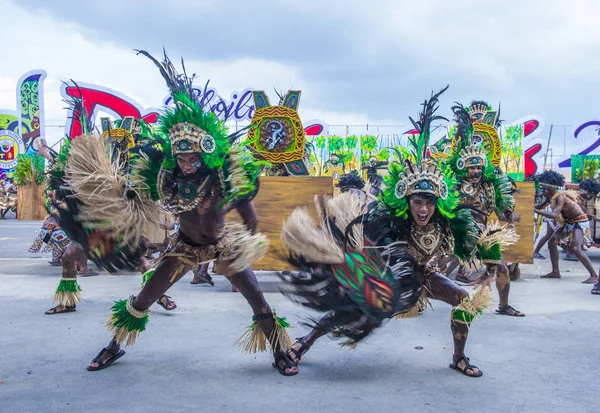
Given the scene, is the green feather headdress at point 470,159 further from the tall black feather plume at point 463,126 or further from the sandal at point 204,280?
the sandal at point 204,280

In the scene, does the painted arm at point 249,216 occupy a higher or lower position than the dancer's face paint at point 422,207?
lower

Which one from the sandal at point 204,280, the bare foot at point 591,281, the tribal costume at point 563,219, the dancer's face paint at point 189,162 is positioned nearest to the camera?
the dancer's face paint at point 189,162

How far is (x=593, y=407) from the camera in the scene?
136 inches

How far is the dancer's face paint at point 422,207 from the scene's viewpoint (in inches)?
156

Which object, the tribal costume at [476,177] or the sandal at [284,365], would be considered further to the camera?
the tribal costume at [476,177]

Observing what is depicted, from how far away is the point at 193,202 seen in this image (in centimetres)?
391

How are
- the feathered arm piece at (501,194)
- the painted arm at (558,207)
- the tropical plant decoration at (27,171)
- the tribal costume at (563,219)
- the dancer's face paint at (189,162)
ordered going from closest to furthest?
the dancer's face paint at (189,162) < the feathered arm piece at (501,194) < the tribal costume at (563,219) < the painted arm at (558,207) < the tropical plant decoration at (27,171)

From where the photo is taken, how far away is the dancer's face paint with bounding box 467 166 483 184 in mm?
6109

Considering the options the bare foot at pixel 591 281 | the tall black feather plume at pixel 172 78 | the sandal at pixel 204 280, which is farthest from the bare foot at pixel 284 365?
the bare foot at pixel 591 281

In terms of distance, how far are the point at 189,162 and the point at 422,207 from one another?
1.67 meters

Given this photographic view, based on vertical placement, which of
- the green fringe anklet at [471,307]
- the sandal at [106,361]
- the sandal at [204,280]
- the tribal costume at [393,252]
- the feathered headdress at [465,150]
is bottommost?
the sandal at [204,280]

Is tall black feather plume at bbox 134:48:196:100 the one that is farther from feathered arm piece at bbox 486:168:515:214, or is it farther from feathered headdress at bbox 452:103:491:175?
feathered arm piece at bbox 486:168:515:214

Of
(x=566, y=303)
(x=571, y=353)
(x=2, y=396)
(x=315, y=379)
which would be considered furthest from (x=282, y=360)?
(x=566, y=303)

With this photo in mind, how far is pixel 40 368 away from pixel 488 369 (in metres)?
3.34
